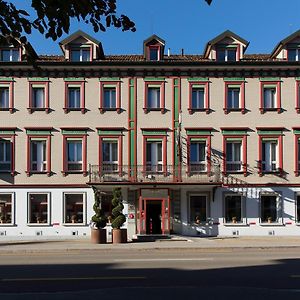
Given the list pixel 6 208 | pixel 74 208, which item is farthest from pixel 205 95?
pixel 6 208

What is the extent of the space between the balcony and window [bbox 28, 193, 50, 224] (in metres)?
3.25

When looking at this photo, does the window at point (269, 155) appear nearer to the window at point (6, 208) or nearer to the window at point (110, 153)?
the window at point (110, 153)

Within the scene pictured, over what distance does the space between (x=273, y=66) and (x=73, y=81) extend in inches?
474

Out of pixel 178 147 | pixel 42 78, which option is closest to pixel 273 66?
pixel 178 147

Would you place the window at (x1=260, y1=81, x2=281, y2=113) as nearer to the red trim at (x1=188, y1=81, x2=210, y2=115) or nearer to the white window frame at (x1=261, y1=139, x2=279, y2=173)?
the white window frame at (x1=261, y1=139, x2=279, y2=173)

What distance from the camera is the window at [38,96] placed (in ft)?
104

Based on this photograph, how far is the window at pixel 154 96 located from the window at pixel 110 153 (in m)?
2.87

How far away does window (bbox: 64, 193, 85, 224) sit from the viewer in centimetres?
3161

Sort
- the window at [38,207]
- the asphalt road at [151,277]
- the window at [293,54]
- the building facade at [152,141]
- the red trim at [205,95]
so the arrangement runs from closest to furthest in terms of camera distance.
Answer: the asphalt road at [151,277] < the building facade at [152,141] < the window at [38,207] < the red trim at [205,95] < the window at [293,54]

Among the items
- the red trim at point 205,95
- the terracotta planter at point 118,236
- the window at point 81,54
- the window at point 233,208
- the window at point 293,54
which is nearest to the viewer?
the terracotta planter at point 118,236

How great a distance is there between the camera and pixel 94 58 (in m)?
32.2

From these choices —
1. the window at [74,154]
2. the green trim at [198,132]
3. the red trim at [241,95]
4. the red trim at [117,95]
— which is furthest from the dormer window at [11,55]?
the red trim at [241,95]

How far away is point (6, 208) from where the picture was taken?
104ft

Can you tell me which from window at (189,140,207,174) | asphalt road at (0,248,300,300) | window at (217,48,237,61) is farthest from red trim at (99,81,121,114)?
asphalt road at (0,248,300,300)
